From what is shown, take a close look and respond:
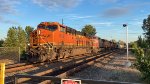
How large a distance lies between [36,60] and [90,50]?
24.8 metres

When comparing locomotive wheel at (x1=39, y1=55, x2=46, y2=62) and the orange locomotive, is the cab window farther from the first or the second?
locomotive wheel at (x1=39, y1=55, x2=46, y2=62)

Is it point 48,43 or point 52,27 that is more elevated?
point 52,27

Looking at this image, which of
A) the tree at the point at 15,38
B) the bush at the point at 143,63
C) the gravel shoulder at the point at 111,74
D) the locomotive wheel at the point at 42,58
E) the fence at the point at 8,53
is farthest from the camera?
the tree at the point at 15,38

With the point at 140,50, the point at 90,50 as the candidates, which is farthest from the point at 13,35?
the point at 140,50

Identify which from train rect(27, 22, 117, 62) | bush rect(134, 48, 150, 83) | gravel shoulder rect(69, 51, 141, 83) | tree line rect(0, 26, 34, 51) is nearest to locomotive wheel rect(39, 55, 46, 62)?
train rect(27, 22, 117, 62)

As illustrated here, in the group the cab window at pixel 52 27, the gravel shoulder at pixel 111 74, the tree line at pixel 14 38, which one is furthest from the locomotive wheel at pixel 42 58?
the tree line at pixel 14 38

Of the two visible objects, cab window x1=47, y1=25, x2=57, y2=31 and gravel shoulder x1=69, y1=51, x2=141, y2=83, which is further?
cab window x1=47, y1=25, x2=57, y2=31

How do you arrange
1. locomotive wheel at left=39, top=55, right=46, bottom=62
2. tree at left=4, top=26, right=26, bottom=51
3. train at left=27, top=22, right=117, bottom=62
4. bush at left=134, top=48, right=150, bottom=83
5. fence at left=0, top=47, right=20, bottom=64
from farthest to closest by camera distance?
tree at left=4, top=26, right=26, bottom=51 → fence at left=0, top=47, right=20, bottom=64 → train at left=27, top=22, right=117, bottom=62 → locomotive wheel at left=39, top=55, right=46, bottom=62 → bush at left=134, top=48, right=150, bottom=83

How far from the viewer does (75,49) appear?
33156mm

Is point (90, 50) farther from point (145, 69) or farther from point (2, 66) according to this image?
point (2, 66)

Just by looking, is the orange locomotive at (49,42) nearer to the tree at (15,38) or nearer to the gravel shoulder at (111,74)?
the gravel shoulder at (111,74)

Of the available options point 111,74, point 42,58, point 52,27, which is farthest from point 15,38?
point 111,74

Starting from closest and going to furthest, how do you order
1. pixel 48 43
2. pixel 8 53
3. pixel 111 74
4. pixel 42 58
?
pixel 111 74 → pixel 42 58 → pixel 48 43 → pixel 8 53

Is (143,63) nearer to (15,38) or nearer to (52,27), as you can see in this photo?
(52,27)
